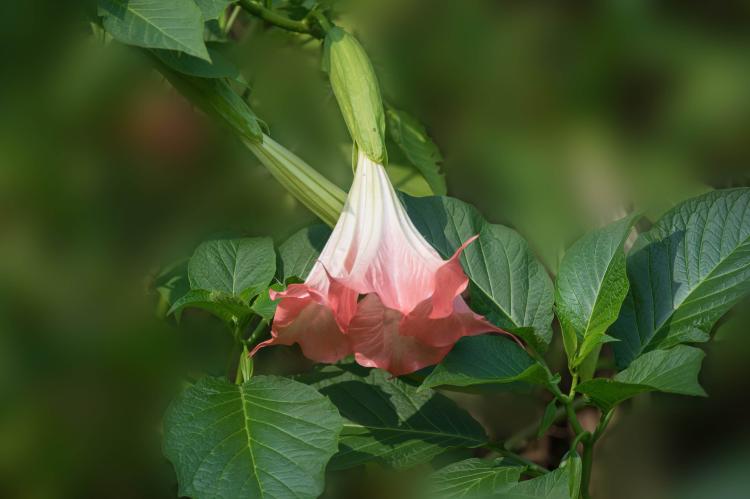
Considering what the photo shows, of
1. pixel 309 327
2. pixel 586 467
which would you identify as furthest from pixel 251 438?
pixel 586 467

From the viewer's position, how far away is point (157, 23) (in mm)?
815

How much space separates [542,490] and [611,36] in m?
0.80

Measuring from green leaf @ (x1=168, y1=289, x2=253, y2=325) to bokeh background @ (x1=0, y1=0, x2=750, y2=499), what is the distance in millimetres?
130

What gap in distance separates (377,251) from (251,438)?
0.64 feet

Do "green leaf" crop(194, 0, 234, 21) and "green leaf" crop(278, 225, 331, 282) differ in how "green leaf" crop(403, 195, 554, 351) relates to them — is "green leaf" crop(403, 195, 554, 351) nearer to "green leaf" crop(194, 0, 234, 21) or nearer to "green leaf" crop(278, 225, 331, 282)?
"green leaf" crop(278, 225, 331, 282)

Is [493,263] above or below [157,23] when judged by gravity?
below

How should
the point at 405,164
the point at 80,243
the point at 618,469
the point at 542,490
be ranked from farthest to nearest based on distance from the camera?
1. the point at 618,469
2. the point at 405,164
3. the point at 80,243
4. the point at 542,490

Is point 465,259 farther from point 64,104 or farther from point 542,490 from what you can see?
point 64,104

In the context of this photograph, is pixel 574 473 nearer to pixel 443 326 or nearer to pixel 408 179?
pixel 443 326

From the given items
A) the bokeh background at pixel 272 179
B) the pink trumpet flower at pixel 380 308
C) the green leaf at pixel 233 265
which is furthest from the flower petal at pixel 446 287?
the bokeh background at pixel 272 179

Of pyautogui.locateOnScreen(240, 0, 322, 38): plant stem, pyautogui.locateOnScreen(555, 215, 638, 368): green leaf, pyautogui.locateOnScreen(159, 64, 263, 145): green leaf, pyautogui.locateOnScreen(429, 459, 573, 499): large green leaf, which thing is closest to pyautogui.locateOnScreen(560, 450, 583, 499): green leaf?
pyautogui.locateOnScreen(429, 459, 573, 499): large green leaf

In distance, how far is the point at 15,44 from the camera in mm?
910

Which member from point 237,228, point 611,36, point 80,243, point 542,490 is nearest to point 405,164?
point 237,228

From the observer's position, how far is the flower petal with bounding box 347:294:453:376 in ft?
2.50
